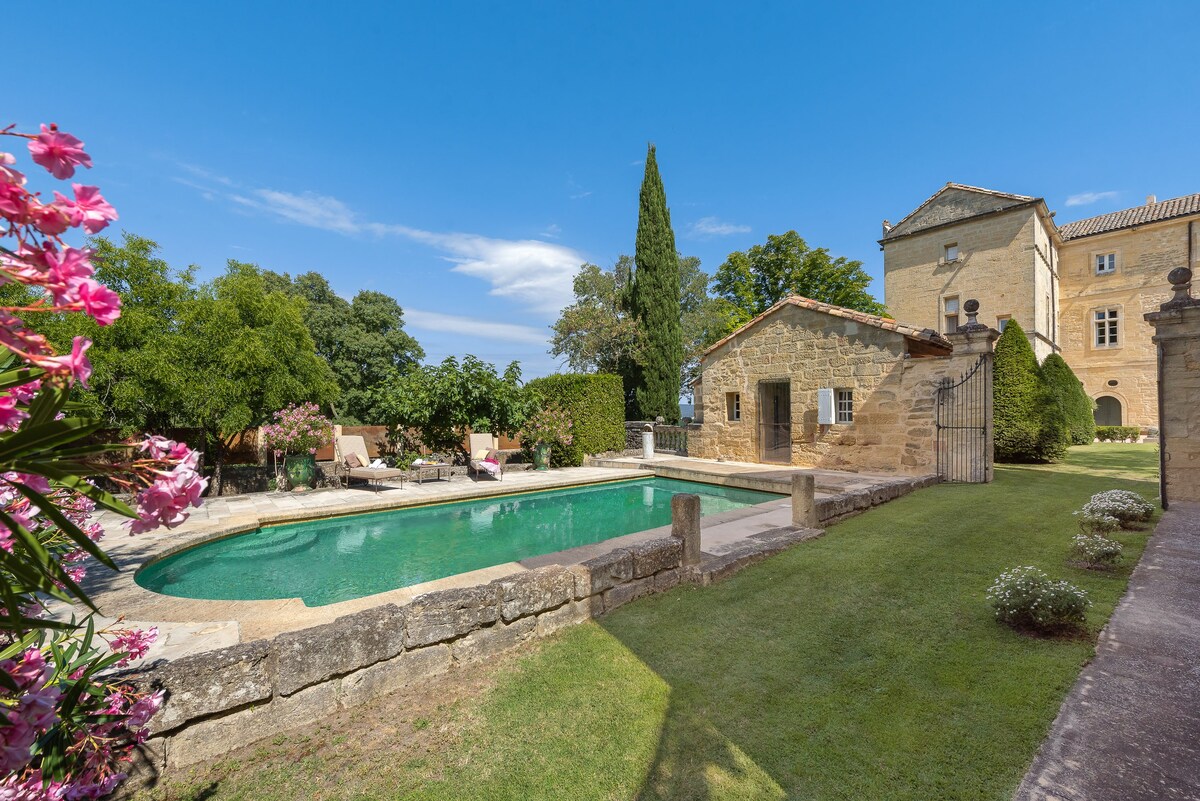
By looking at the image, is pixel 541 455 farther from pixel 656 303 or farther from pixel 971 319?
pixel 971 319

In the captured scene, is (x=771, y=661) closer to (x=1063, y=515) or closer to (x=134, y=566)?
(x=1063, y=515)

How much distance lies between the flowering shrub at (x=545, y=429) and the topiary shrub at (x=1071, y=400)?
15.9 m

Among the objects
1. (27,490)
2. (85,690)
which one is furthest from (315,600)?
(27,490)

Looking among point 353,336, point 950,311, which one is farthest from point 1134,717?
point 353,336

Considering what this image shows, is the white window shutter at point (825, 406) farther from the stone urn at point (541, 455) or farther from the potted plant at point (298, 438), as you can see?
the potted plant at point (298, 438)

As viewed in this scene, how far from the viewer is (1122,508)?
19.1 feet

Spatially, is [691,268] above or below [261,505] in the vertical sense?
above

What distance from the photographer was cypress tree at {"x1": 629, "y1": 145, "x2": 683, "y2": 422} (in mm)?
23094

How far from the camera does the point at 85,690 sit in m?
1.90

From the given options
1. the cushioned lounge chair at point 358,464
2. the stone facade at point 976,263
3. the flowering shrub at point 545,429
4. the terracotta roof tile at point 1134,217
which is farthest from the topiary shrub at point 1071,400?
the cushioned lounge chair at point 358,464

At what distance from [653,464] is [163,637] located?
39.8 ft

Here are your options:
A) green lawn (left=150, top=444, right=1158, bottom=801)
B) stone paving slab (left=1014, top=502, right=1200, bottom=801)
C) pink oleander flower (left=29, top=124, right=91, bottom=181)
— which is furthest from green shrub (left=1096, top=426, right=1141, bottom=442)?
pink oleander flower (left=29, top=124, right=91, bottom=181)

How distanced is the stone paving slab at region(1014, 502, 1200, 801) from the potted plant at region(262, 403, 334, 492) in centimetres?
1196

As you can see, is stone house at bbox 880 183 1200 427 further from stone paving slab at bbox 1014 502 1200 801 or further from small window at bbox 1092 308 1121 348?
stone paving slab at bbox 1014 502 1200 801
